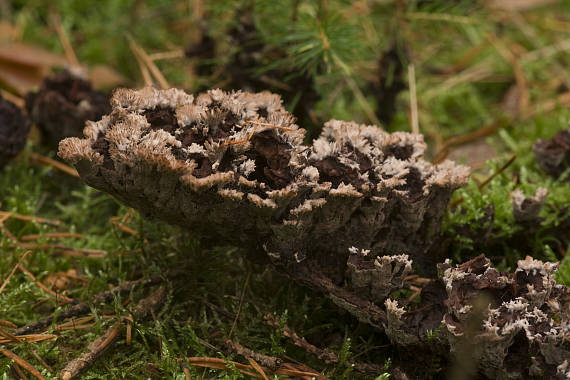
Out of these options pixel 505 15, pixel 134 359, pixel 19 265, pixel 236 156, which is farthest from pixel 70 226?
pixel 505 15

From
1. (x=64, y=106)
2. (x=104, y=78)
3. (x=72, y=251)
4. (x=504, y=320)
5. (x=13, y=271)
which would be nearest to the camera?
(x=504, y=320)

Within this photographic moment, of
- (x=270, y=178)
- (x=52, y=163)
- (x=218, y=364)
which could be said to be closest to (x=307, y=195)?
(x=270, y=178)

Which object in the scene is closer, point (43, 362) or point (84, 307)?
point (43, 362)

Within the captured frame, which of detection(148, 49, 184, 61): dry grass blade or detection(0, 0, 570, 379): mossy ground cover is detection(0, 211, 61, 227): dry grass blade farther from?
detection(148, 49, 184, 61): dry grass blade

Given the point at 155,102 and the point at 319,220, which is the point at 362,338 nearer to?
the point at 319,220

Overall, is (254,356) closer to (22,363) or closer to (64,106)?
(22,363)

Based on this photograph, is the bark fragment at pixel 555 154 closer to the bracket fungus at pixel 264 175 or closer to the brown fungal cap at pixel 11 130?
the bracket fungus at pixel 264 175

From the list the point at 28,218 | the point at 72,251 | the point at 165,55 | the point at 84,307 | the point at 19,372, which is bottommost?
the point at 19,372
